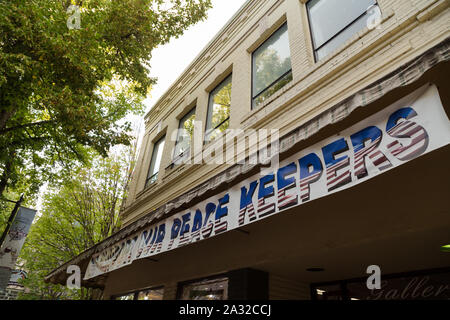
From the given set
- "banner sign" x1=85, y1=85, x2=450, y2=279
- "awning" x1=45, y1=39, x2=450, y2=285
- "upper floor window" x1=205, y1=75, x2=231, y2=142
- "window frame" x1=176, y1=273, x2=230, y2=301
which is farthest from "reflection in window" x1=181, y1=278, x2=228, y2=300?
"upper floor window" x1=205, y1=75, x2=231, y2=142

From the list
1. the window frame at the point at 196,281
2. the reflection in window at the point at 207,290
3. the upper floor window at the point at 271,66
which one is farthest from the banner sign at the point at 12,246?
the upper floor window at the point at 271,66

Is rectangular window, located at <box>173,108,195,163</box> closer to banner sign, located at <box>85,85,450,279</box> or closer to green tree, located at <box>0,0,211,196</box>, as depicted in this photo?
green tree, located at <box>0,0,211,196</box>

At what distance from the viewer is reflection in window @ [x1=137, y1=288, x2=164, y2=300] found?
628 cm

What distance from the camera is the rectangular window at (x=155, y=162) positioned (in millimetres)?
9836

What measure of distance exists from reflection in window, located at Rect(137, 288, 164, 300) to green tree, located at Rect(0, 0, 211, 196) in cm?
411

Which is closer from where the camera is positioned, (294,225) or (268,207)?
(268,207)

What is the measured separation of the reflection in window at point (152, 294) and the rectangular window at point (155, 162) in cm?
388

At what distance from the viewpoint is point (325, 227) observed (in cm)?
363

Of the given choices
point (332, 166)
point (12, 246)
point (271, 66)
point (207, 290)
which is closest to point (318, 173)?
point (332, 166)

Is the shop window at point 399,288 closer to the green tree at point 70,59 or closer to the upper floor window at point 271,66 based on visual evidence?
the upper floor window at point 271,66
